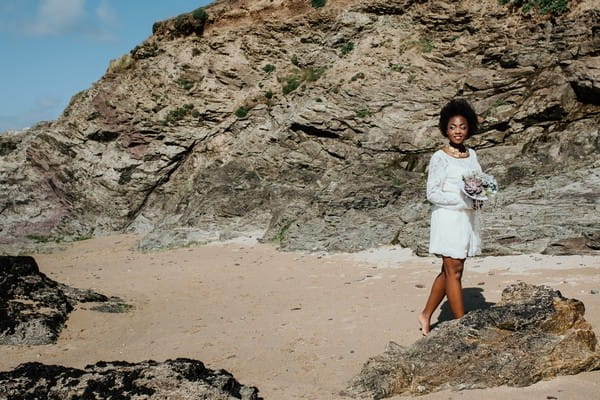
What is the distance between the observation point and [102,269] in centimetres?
1223

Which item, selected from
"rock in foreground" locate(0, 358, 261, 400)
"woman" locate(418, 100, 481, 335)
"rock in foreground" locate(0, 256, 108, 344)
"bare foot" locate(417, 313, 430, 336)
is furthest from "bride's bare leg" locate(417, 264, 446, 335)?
"rock in foreground" locate(0, 256, 108, 344)

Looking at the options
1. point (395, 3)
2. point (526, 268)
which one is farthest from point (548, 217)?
point (395, 3)

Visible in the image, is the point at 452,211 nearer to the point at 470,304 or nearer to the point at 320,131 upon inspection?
the point at 470,304

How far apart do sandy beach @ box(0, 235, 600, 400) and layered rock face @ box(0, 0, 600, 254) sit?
143 centimetres

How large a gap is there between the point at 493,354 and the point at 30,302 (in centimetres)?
538

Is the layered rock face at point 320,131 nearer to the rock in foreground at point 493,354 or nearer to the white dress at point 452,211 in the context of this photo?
the white dress at point 452,211

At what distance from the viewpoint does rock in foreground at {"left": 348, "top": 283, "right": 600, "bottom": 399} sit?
165 inches

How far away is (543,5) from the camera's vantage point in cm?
1703

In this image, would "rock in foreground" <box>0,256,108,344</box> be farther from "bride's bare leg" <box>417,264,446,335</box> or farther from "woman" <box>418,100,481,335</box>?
"woman" <box>418,100,481,335</box>

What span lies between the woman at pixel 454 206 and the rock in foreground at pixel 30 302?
4273 mm

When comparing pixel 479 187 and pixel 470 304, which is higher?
pixel 479 187

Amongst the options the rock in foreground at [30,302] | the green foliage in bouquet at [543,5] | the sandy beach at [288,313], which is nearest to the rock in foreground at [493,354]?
the sandy beach at [288,313]

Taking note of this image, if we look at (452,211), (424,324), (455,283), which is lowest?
(424,324)

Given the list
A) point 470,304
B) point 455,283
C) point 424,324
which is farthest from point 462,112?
point 470,304
